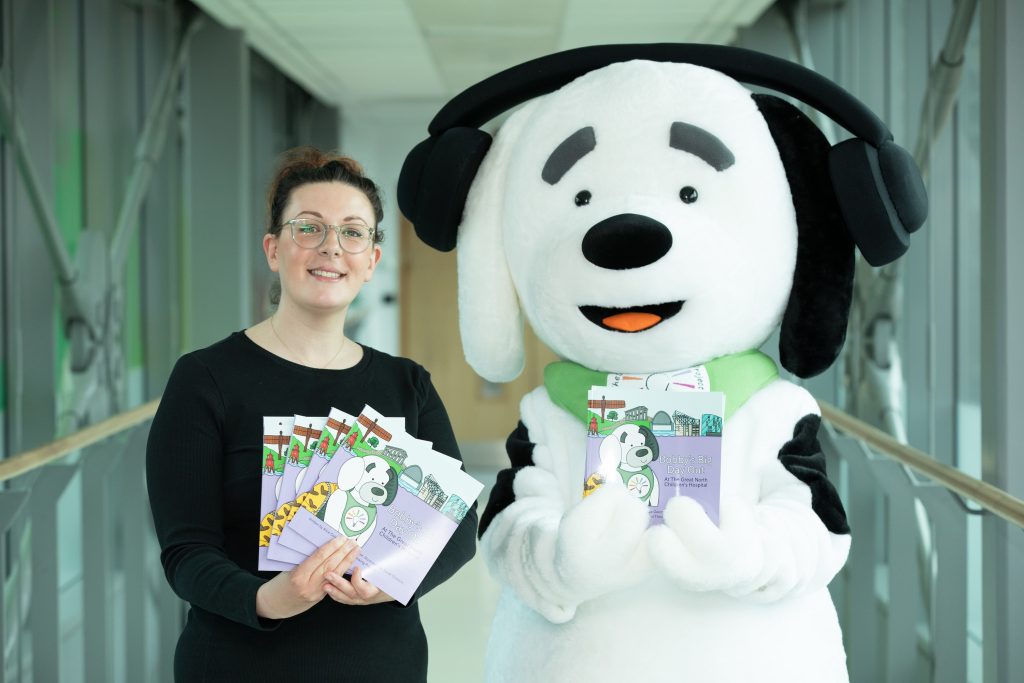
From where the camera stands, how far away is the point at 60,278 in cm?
349

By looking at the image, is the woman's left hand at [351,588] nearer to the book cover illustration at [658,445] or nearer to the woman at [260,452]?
the woman at [260,452]

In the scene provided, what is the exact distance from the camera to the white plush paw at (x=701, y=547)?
1285 mm

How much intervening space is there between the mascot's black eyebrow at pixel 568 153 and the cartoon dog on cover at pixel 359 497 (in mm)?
545

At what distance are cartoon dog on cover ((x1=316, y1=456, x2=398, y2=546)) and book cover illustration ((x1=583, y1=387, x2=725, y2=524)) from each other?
0.28 metres

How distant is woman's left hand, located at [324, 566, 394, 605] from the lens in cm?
127

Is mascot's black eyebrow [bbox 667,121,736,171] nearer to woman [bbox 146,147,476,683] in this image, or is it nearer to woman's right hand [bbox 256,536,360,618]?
woman [bbox 146,147,476,683]

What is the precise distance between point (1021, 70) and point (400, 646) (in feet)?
5.06

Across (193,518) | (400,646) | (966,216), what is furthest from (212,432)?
(966,216)

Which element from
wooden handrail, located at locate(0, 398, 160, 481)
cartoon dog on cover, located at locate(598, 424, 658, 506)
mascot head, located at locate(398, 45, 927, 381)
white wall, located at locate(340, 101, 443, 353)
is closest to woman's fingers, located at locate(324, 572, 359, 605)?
cartoon dog on cover, located at locate(598, 424, 658, 506)

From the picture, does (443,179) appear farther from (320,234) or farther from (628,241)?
(628,241)

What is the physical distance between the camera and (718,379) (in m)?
1.49

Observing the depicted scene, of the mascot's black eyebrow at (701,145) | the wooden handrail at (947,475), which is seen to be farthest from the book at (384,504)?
the wooden handrail at (947,475)

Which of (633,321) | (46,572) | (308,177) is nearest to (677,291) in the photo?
(633,321)

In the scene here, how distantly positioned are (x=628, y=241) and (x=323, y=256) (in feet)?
1.42
